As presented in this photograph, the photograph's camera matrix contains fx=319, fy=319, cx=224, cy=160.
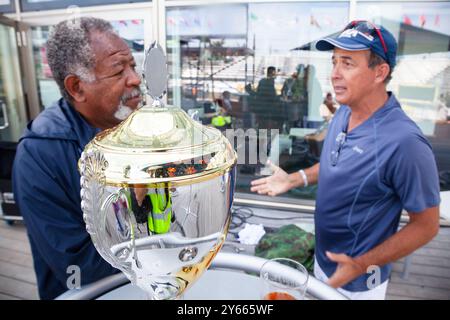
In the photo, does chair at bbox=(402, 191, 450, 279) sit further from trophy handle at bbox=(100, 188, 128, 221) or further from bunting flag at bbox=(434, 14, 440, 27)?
trophy handle at bbox=(100, 188, 128, 221)

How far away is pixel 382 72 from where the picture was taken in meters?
0.76

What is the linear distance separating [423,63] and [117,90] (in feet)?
6.07

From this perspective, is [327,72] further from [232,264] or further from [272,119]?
[232,264]

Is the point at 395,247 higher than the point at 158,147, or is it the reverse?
the point at 158,147

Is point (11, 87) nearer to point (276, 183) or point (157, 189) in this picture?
point (276, 183)

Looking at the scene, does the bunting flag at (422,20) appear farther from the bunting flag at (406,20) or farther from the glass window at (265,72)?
the glass window at (265,72)

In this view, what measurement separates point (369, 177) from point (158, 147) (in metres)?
0.63

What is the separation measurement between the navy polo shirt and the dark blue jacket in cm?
56

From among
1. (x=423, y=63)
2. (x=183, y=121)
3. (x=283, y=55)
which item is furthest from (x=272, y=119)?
(x=183, y=121)

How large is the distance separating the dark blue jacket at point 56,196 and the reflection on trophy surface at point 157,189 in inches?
10.6

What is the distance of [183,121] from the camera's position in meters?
0.29

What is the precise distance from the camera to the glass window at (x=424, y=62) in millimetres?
1644

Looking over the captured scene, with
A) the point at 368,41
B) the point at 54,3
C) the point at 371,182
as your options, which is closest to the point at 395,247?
the point at 371,182
